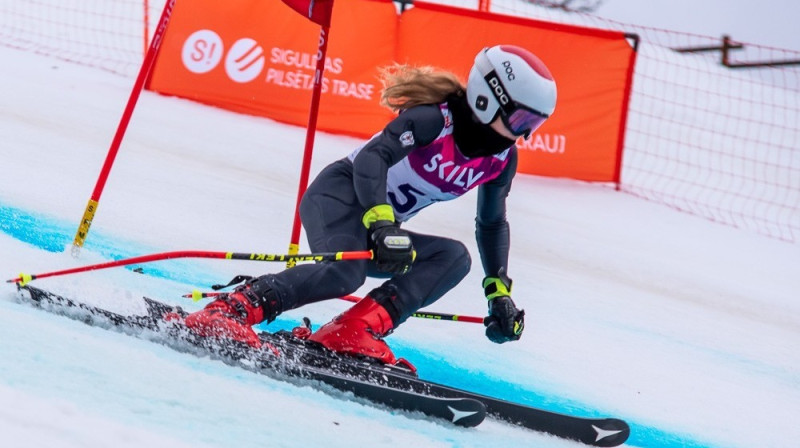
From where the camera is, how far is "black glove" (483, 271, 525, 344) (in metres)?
3.76

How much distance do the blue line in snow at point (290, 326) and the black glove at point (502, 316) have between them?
356 mm

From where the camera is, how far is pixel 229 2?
9.14 metres

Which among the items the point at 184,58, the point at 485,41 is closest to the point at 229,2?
the point at 184,58

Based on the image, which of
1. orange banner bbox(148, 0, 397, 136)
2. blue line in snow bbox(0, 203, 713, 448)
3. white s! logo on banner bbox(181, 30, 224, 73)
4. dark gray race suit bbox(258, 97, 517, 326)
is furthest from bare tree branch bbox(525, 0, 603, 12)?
dark gray race suit bbox(258, 97, 517, 326)

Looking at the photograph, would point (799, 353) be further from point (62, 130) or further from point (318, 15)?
point (62, 130)

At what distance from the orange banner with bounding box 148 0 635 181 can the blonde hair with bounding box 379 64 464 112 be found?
18.2 ft

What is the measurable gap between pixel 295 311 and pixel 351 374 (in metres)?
1.40

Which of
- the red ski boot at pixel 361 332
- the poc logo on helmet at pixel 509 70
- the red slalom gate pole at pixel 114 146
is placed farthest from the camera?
the red slalom gate pole at pixel 114 146

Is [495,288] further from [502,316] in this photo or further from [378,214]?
[378,214]

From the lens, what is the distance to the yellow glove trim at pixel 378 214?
329cm

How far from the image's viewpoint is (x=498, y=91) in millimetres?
3402

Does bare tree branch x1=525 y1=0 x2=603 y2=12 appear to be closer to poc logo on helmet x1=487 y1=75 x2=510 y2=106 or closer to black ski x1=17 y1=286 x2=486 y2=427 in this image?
poc logo on helmet x1=487 y1=75 x2=510 y2=106

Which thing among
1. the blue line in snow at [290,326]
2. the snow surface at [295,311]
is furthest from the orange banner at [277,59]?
the blue line in snow at [290,326]

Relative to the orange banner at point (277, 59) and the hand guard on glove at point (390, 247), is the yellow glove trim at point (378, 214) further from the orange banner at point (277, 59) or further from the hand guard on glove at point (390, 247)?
the orange banner at point (277, 59)
